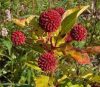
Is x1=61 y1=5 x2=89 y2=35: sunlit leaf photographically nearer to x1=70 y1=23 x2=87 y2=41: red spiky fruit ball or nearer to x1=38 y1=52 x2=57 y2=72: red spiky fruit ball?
x1=70 y1=23 x2=87 y2=41: red spiky fruit ball

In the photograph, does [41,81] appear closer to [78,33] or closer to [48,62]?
[48,62]

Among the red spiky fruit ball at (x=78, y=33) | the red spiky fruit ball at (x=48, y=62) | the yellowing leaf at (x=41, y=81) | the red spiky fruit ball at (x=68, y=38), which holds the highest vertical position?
the red spiky fruit ball at (x=78, y=33)

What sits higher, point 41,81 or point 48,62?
point 48,62

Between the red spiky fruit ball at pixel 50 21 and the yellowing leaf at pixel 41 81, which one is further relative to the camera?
the yellowing leaf at pixel 41 81

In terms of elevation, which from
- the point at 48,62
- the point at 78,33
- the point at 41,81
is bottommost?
the point at 41,81

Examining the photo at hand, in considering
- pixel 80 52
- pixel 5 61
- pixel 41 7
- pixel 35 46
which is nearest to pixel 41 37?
pixel 35 46

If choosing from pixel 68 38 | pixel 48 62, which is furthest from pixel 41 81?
pixel 68 38

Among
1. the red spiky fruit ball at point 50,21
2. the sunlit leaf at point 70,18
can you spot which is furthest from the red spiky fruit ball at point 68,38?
the red spiky fruit ball at point 50,21

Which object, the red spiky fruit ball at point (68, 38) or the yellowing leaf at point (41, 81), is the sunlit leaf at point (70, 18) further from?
the yellowing leaf at point (41, 81)

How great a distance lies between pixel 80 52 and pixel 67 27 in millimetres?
148

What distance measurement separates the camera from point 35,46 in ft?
6.98

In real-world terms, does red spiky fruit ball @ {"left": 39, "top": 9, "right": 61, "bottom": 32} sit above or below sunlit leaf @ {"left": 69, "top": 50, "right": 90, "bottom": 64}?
above

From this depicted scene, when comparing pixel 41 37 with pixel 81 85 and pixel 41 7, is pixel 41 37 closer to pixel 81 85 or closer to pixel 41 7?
pixel 81 85

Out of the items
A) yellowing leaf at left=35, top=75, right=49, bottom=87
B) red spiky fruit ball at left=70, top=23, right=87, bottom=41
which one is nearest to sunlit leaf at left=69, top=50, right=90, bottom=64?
red spiky fruit ball at left=70, top=23, right=87, bottom=41
